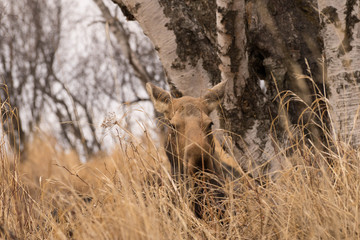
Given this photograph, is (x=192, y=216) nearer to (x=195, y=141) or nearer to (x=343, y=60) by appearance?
(x=195, y=141)

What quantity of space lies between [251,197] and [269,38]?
3.14 m

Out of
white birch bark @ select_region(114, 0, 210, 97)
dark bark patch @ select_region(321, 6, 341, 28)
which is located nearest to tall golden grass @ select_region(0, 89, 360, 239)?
dark bark patch @ select_region(321, 6, 341, 28)

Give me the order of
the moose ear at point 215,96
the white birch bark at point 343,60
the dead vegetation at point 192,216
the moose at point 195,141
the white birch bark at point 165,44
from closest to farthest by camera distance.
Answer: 1. the dead vegetation at point 192,216
2. the moose at point 195,141
3. the white birch bark at point 343,60
4. the moose ear at point 215,96
5. the white birch bark at point 165,44

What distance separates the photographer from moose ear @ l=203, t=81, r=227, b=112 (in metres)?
4.18

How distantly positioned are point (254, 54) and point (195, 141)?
244 cm

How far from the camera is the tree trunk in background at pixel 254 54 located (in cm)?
381

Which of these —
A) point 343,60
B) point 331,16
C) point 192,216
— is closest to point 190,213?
point 192,216

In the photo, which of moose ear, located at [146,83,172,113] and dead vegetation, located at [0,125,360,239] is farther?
moose ear, located at [146,83,172,113]

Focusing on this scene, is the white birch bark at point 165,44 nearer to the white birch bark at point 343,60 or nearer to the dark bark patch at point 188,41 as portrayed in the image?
the dark bark patch at point 188,41

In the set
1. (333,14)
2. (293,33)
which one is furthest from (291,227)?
(293,33)

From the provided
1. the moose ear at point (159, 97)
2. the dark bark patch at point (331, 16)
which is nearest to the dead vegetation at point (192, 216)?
the moose ear at point (159, 97)

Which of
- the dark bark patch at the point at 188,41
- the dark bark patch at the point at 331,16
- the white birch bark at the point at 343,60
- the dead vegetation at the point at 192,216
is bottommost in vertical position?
the dead vegetation at the point at 192,216

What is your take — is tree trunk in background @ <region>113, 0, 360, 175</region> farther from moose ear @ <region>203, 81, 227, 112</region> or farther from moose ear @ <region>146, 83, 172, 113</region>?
moose ear @ <region>146, 83, 172, 113</region>

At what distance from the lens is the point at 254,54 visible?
5.52m
